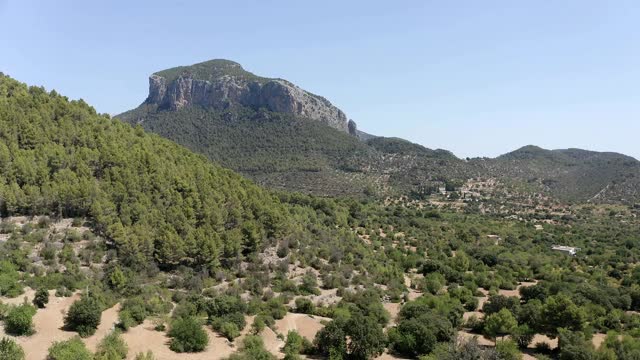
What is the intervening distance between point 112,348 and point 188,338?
4168 mm

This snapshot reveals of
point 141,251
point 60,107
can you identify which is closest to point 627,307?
point 141,251

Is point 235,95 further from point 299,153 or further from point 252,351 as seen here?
point 252,351

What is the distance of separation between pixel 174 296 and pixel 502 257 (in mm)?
42798

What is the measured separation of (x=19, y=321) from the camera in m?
25.3

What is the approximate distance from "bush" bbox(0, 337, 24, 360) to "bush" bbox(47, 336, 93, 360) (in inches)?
51.4

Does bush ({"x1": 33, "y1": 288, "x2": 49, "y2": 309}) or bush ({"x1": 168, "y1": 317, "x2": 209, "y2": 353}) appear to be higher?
bush ({"x1": 33, "y1": 288, "x2": 49, "y2": 309})

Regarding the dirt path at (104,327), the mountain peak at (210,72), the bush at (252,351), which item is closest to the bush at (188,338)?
the bush at (252,351)

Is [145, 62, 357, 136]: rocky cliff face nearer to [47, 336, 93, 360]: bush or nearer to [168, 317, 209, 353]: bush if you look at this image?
[168, 317, 209, 353]: bush

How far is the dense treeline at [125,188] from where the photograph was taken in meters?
39.8

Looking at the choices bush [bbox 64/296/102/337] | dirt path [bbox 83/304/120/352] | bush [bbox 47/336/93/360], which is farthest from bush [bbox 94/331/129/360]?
bush [bbox 64/296/102/337]

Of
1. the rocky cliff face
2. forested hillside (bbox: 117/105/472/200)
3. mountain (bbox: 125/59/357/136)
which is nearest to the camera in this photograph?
forested hillside (bbox: 117/105/472/200)

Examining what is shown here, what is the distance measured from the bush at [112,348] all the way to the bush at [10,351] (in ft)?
10.9

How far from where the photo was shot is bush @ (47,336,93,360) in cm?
2252

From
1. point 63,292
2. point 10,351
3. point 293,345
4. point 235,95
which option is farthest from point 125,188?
point 235,95
